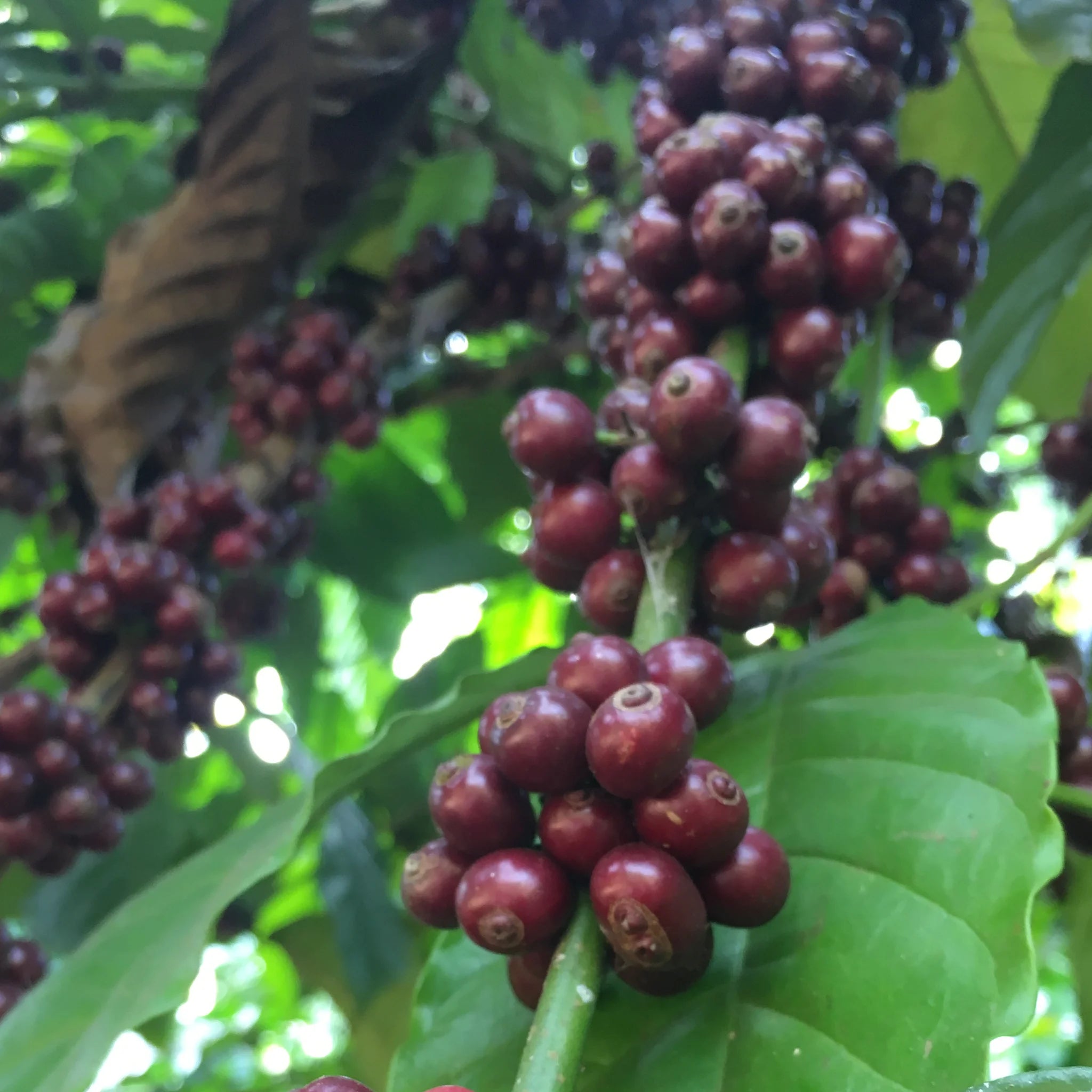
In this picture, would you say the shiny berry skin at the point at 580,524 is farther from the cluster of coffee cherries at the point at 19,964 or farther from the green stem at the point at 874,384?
the cluster of coffee cherries at the point at 19,964

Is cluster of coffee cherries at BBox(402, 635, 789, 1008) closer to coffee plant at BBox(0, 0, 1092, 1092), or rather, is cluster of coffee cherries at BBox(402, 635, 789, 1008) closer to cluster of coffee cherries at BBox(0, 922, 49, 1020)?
coffee plant at BBox(0, 0, 1092, 1092)

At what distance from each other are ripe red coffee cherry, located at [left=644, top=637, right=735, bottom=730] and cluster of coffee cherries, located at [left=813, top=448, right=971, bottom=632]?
0.88 ft

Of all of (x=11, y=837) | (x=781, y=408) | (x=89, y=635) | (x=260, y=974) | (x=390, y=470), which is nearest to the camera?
(x=781, y=408)

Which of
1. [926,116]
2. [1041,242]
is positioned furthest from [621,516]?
[926,116]

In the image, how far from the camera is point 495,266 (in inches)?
42.7

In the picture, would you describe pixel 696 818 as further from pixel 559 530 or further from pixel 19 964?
pixel 19 964

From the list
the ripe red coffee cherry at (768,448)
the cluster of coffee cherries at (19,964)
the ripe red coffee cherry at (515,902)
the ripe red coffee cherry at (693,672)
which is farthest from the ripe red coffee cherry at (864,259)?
the cluster of coffee cherries at (19,964)

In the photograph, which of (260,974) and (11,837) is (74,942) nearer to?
(11,837)

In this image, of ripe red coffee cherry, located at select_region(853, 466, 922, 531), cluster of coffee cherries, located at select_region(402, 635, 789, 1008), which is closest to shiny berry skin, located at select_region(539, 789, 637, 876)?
cluster of coffee cherries, located at select_region(402, 635, 789, 1008)

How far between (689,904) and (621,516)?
203 millimetres

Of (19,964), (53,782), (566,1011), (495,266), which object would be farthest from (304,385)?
(566,1011)

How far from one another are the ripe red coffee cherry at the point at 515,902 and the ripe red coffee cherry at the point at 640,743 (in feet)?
0.12

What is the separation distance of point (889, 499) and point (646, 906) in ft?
1.36

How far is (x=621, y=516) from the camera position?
0.50 metres
